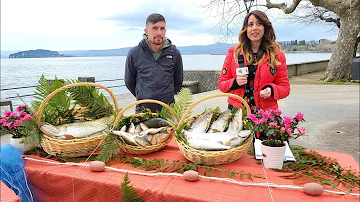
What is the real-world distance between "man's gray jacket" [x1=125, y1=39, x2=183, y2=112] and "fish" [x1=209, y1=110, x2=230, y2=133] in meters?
1.25

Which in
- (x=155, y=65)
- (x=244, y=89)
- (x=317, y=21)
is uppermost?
(x=317, y=21)

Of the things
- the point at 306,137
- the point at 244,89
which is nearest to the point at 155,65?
the point at 244,89

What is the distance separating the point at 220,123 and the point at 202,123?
105 millimetres

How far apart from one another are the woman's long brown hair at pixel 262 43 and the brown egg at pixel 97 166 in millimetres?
1351

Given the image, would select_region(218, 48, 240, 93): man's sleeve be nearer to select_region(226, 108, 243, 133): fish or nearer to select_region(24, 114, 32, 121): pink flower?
select_region(226, 108, 243, 133): fish

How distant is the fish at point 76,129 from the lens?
70.6 inches

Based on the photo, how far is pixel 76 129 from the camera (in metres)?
1.82

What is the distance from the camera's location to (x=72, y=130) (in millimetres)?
1817

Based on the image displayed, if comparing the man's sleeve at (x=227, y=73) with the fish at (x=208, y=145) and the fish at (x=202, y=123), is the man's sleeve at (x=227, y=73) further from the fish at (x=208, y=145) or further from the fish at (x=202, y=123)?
the fish at (x=208, y=145)

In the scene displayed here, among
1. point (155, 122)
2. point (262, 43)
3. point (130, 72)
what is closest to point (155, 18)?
point (130, 72)

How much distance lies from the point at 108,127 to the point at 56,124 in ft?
1.29

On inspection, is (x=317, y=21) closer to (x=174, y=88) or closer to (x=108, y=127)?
(x=174, y=88)

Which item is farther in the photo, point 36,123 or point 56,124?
point 56,124

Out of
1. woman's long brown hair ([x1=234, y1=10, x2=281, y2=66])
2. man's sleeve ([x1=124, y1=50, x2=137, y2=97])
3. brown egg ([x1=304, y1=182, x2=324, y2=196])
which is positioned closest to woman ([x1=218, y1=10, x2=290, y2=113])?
woman's long brown hair ([x1=234, y1=10, x2=281, y2=66])
